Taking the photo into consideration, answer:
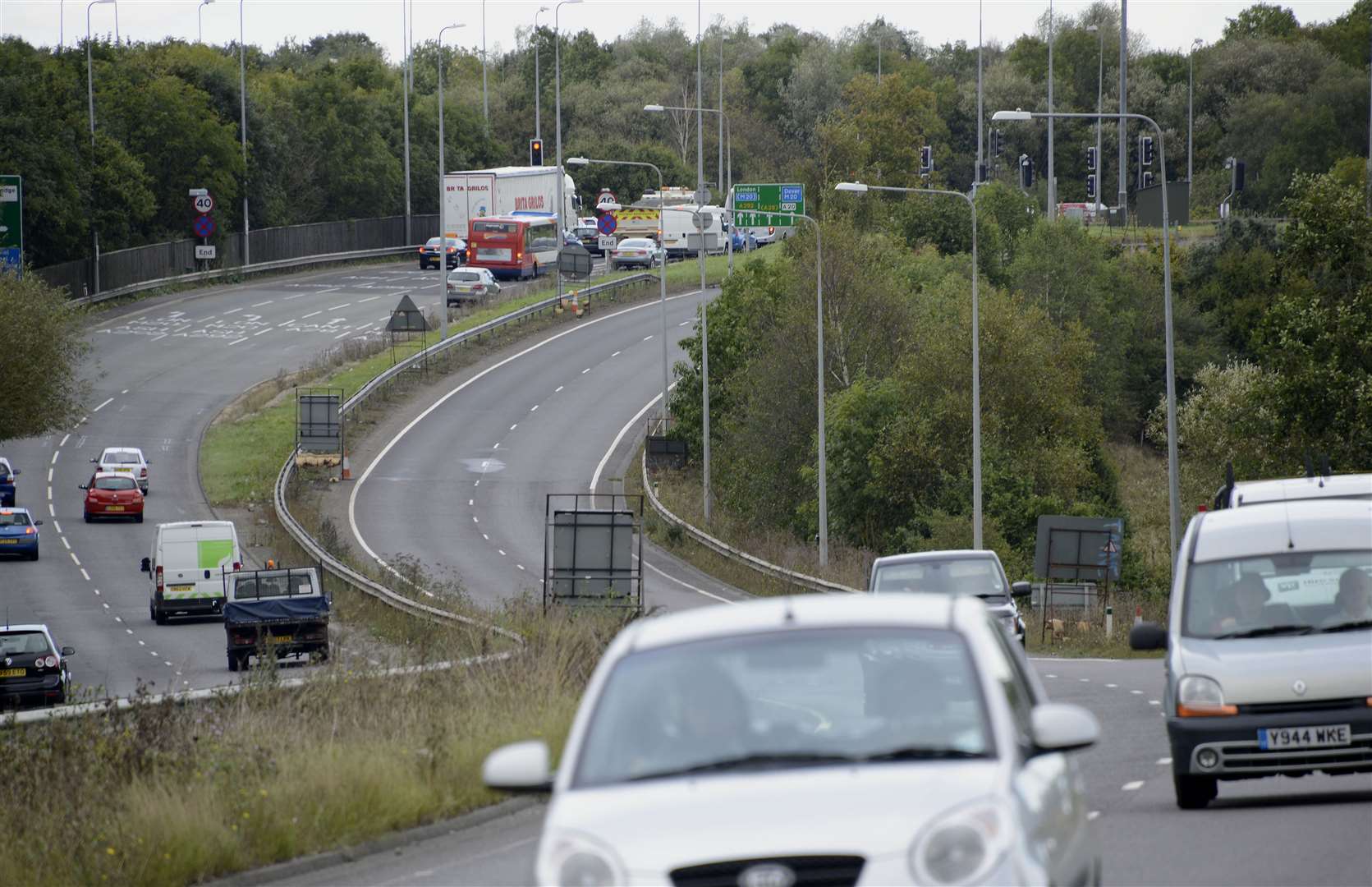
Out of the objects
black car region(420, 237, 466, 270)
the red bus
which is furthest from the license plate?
black car region(420, 237, 466, 270)

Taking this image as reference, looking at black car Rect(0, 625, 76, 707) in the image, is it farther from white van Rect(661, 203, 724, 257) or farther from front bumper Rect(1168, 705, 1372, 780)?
white van Rect(661, 203, 724, 257)

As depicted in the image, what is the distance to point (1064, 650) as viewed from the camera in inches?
1192

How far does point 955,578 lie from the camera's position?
74.7ft

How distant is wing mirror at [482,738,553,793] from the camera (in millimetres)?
6613

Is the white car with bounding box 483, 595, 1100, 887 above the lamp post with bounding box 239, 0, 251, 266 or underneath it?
underneath

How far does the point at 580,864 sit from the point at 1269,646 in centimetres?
686

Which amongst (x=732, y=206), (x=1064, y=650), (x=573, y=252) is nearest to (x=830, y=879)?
(x=1064, y=650)

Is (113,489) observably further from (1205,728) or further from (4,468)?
(1205,728)

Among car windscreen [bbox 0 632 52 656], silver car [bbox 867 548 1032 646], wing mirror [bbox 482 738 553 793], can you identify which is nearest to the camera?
wing mirror [bbox 482 738 553 793]

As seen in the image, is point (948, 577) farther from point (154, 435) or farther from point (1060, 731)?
point (154, 435)

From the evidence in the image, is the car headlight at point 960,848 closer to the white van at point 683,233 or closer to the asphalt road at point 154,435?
the asphalt road at point 154,435

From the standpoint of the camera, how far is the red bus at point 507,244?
87875 mm

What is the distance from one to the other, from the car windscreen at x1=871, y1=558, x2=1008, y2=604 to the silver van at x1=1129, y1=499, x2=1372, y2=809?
32.2 feet

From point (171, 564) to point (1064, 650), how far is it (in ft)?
67.4
